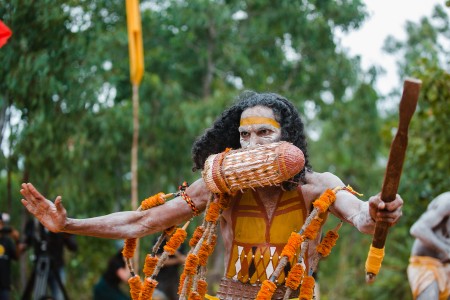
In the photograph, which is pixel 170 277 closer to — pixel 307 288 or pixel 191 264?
pixel 191 264

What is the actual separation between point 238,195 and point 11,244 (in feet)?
15.7

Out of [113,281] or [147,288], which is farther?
[113,281]

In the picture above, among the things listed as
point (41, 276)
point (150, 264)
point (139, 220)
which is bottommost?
point (41, 276)

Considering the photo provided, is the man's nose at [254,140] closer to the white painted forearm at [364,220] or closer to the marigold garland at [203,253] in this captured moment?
the marigold garland at [203,253]

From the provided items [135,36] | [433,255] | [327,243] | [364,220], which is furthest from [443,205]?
[364,220]

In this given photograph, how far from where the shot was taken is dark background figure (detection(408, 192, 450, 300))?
7.59 m

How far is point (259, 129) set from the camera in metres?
4.58

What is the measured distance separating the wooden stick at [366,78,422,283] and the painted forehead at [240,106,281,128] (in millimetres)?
1047

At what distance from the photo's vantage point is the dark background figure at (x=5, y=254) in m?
8.60

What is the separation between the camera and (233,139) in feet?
16.1

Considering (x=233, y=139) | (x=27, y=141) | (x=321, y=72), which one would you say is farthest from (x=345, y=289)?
(x=233, y=139)

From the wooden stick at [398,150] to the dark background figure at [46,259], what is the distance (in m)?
5.81

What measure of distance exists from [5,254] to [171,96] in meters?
6.23

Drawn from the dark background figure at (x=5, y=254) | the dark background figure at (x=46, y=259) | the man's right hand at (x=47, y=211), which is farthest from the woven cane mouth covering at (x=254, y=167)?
the dark background figure at (x=46, y=259)
